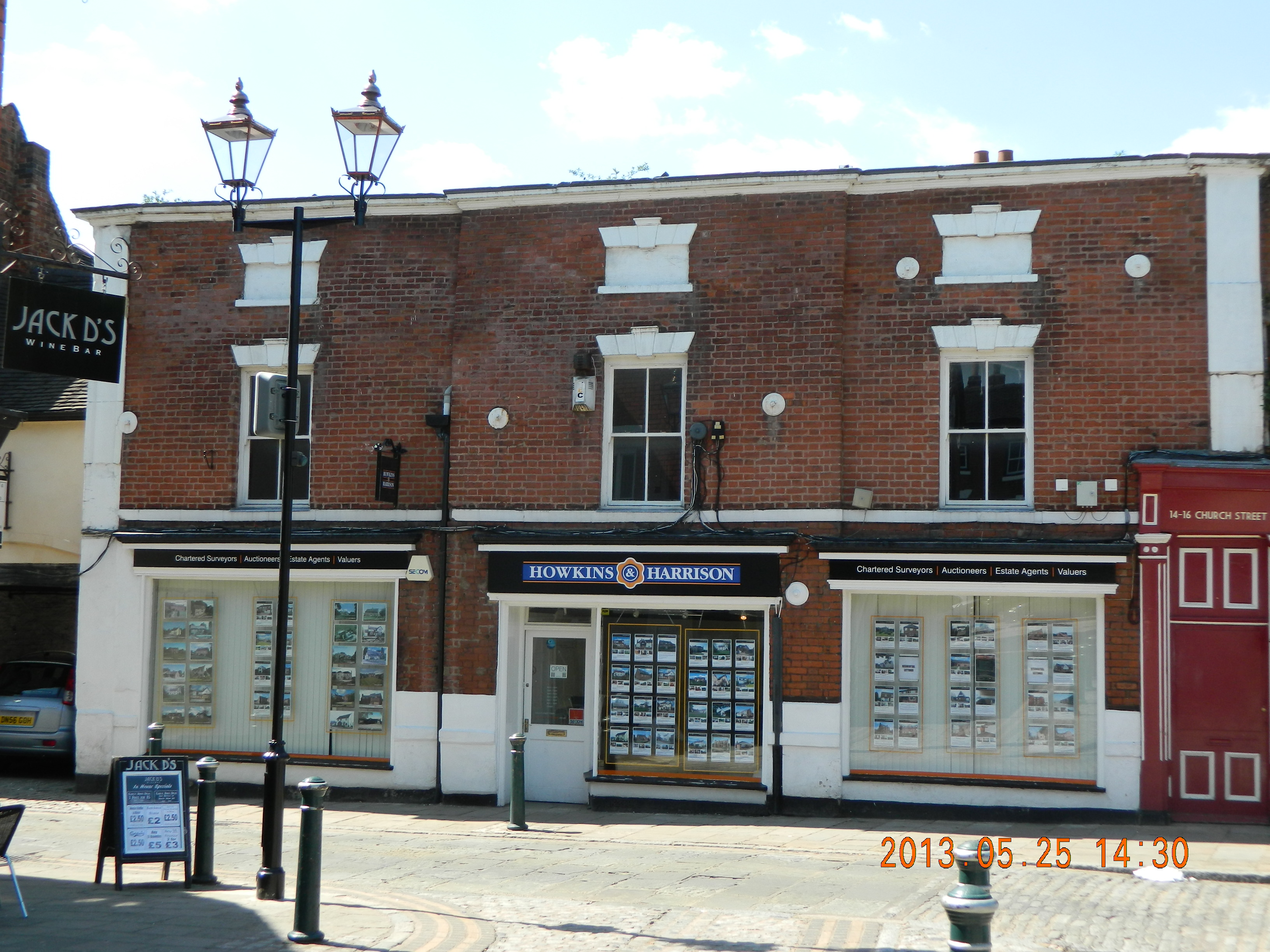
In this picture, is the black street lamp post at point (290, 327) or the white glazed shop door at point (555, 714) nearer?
the black street lamp post at point (290, 327)

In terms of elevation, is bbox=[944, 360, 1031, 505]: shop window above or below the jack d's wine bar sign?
above

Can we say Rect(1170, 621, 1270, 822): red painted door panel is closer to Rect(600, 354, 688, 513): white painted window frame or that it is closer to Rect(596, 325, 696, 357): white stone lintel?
Rect(600, 354, 688, 513): white painted window frame

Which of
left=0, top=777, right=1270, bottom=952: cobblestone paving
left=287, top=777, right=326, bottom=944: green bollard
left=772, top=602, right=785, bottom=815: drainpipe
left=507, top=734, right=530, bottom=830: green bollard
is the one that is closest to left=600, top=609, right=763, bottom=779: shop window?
left=772, top=602, right=785, bottom=815: drainpipe

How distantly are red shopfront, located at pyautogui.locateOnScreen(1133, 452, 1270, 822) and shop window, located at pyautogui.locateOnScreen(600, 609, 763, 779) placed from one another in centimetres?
407

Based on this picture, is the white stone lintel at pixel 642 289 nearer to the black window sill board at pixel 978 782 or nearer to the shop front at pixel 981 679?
the shop front at pixel 981 679

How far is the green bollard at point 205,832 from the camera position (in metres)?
9.41

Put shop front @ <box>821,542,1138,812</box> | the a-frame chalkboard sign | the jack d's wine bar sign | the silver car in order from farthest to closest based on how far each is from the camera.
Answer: the silver car → the jack d's wine bar sign → shop front @ <box>821,542,1138,812</box> → the a-frame chalkboard sign

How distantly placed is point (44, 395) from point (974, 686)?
13.7 meters

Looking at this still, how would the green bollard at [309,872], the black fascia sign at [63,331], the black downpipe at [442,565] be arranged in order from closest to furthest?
1. the green bollard at [309,872]
2. the black fascia sign at [63,331]
3. the black downpipe at [442,565]

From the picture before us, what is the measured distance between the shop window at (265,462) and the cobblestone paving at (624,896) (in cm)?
418

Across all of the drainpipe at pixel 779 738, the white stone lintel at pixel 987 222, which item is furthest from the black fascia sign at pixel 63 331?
the white stone lintel at pixel 987 222

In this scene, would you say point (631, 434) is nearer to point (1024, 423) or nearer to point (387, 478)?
point (387, 478)

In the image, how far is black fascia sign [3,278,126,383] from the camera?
9953 mm

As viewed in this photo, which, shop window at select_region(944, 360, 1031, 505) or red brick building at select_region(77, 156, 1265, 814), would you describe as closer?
red brick building at select_region(77, 156, 1265, 814)
